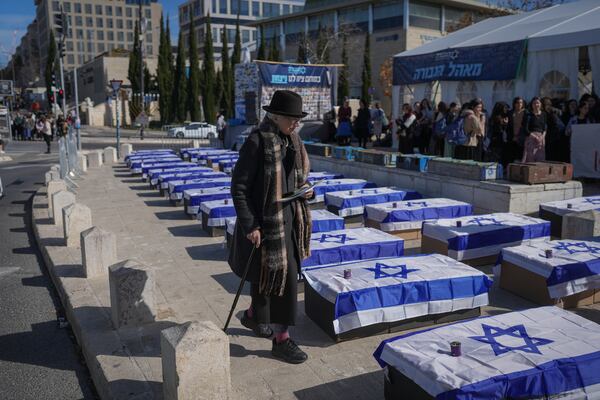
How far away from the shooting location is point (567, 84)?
504 inches

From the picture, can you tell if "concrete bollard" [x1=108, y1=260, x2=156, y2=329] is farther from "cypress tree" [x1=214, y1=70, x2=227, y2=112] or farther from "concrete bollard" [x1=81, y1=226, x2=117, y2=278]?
"cypress tree" [x1=214, y1=70, x2=227, y2=112]

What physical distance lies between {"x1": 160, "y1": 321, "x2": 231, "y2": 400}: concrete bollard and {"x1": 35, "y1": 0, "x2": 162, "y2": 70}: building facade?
384ft

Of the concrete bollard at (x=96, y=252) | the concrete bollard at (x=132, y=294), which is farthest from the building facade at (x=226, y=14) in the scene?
the concrete bollard at (x=132, y=294)

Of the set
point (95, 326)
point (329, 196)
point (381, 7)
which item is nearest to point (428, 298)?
point (95, 326)

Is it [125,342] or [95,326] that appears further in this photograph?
[95,326]

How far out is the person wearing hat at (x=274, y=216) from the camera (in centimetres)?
412

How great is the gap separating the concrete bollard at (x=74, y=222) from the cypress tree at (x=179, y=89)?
45567mm

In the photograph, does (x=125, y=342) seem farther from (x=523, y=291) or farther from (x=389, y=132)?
(x=389, y=132)

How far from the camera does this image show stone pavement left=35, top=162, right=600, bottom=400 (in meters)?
4.09

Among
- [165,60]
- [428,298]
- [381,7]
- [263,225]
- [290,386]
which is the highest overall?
[381,7]

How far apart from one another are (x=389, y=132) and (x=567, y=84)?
817cm

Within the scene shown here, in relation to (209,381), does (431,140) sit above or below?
above

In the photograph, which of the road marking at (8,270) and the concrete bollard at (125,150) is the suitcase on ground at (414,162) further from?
the concrete bollard at (125,150)

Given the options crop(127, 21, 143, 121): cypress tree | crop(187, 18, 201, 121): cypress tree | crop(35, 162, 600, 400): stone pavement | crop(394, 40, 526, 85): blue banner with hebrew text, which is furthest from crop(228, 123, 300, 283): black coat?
crop(127, 21, 143, 121): cypress tree
